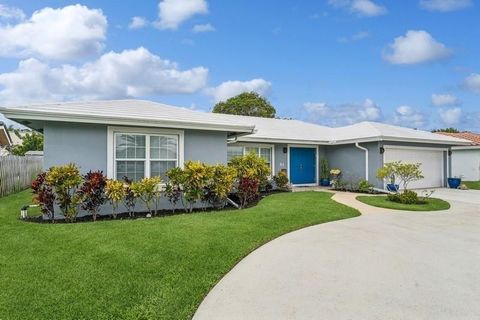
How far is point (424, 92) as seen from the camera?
21188 millimetres

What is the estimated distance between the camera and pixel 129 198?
31.0 ft

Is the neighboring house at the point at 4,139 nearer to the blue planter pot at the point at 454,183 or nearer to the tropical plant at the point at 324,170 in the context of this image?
the tropical plant at the point at 324,170

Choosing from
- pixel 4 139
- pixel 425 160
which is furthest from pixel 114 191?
pixel 4 139

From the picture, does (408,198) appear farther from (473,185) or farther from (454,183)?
(473,185)

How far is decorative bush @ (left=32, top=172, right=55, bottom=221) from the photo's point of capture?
28.1 ft

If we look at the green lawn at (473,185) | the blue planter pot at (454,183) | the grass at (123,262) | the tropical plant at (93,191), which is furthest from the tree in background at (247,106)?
the grass at (123,262)

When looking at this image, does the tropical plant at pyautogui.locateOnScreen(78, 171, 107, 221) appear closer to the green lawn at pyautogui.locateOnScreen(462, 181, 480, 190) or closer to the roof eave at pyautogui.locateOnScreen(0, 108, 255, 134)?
the roof eave at pyautogui.locateOnScreen(0, 108, 255, 134)

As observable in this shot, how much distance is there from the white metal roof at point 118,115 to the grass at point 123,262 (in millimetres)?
2883

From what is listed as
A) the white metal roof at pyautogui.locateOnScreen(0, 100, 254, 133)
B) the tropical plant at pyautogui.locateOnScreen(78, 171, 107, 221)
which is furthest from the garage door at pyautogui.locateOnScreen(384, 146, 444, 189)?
the tropical plant at pyautogui.locateOnScreen(78, 171, 107, 221)

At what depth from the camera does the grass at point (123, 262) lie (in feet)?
13.3

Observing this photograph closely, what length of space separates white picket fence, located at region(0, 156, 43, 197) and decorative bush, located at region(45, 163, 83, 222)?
824 cm

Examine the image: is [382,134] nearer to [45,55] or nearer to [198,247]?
[198,247]

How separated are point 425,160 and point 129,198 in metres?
17.1

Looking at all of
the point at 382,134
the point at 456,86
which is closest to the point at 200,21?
the point at 382,134
